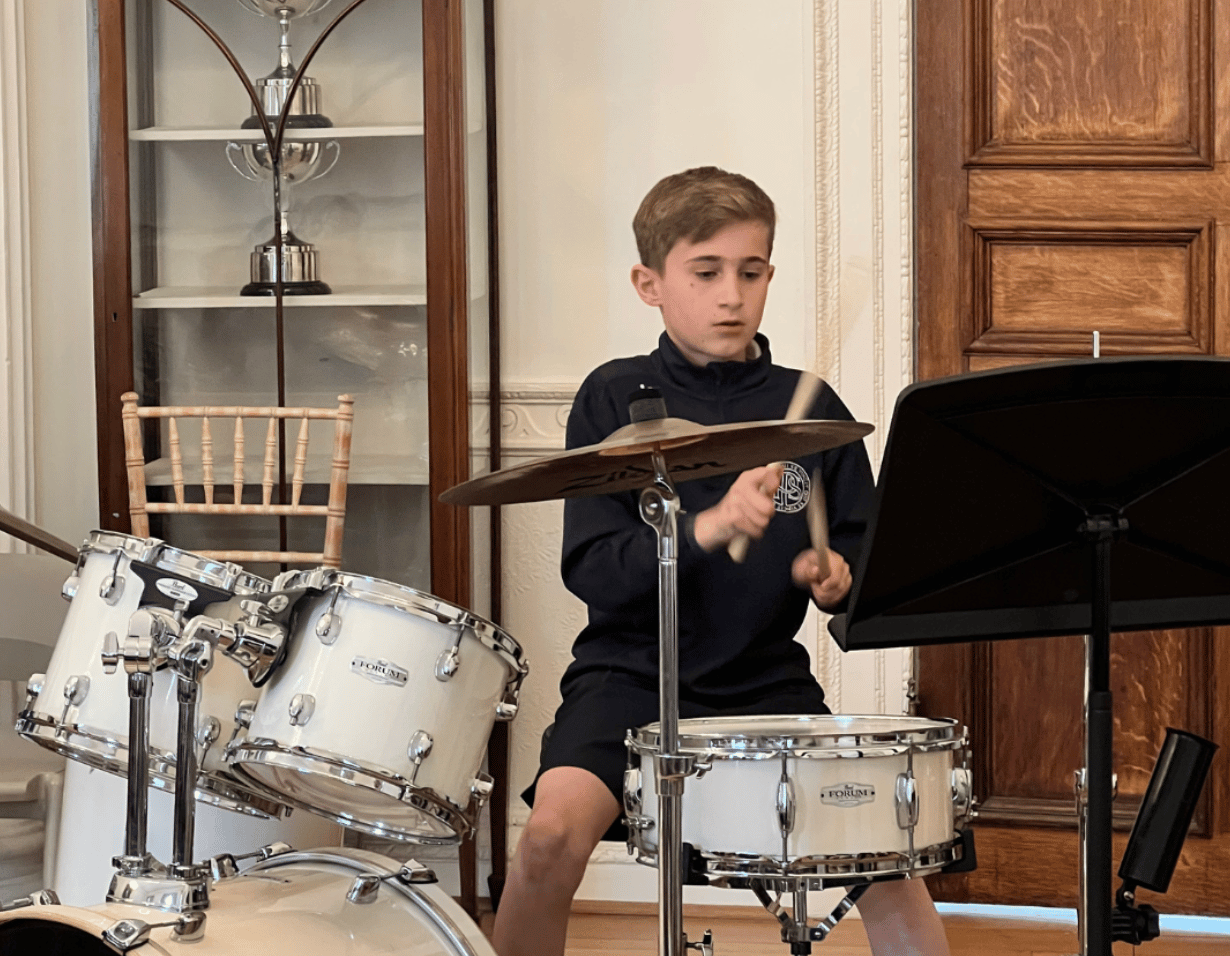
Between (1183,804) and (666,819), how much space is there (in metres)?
0.56

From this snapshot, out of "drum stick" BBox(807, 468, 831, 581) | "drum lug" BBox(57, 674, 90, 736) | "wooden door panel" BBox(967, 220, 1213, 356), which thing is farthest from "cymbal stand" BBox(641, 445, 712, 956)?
"wooden door panel" BBox(967, 220, 1213, 356)

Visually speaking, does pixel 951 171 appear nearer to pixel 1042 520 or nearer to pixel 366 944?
pixel 1042 520

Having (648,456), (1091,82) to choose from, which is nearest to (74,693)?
(648,456)

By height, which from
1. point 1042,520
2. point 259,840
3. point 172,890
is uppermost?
point 1042,520

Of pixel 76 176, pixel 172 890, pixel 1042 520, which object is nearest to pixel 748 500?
pixel 1042 520

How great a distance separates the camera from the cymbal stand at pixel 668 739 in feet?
5.43

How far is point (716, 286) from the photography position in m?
2.23

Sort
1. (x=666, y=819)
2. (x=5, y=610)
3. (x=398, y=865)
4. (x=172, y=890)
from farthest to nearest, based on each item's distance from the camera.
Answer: (x=5, y=610)
(x=398, y=865)
(x=666, y=819)
(x=172, y=890)

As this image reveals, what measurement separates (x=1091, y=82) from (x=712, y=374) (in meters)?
1.24

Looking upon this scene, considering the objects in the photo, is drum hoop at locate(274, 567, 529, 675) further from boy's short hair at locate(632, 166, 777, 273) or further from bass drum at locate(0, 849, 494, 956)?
boy's short hair at locate(632, 166, 777, 273)

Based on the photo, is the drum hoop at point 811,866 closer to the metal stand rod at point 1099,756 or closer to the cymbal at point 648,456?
the metal stand rod at point 1099,756

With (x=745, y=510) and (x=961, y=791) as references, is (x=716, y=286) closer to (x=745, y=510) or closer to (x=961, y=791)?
(x=745, y=510)

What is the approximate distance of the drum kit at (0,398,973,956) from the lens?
1.59 meters

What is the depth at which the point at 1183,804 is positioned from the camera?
1.63m
